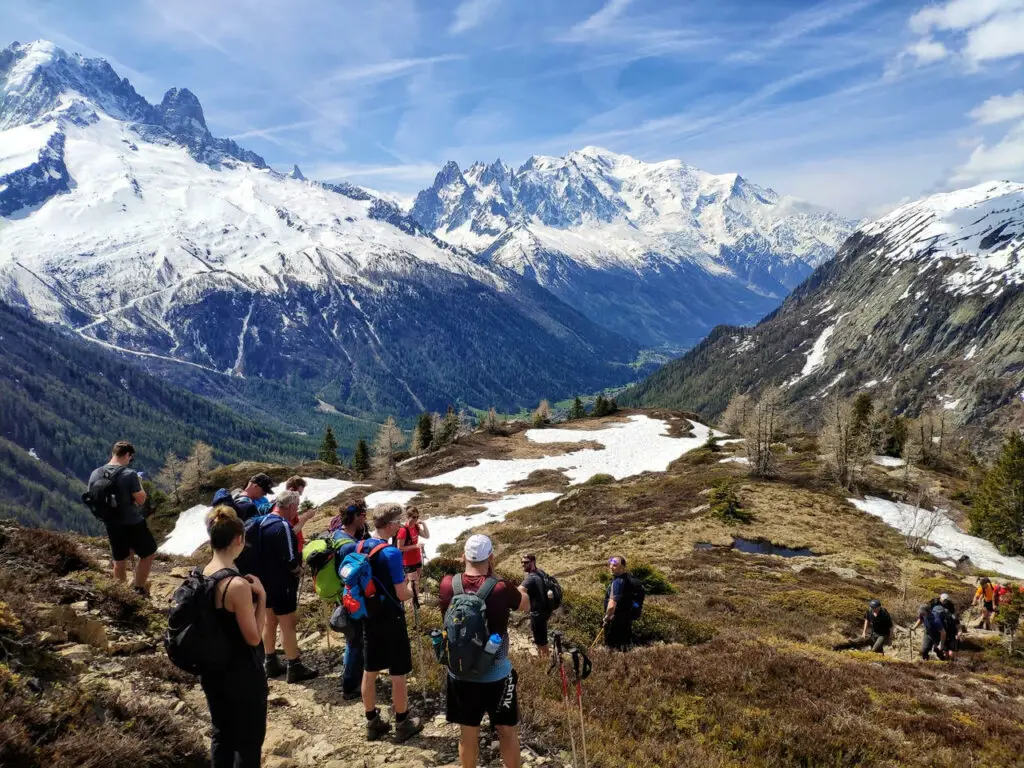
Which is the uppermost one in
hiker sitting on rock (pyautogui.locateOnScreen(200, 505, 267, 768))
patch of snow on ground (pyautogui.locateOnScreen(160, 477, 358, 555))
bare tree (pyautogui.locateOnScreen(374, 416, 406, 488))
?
hiker sitting on rock (pyautogui.locateOnScreen(200, 505, 267, 768))

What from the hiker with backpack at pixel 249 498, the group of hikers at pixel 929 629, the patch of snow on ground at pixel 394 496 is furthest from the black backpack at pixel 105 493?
the patch of snow on ground at pixel 394 496

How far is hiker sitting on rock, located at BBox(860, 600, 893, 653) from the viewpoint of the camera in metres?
19.5

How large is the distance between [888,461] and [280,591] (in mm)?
78624

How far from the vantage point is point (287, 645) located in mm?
10312

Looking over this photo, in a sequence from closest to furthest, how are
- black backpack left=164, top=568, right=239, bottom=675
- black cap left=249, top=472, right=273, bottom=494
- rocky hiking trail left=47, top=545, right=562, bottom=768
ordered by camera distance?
black backpack left=164, top=568, right=239, bottom=675
rocky hiking trail left=47, top=545, right=562, bottom=768
black cap left=249, top=472, right=273, bottom=494

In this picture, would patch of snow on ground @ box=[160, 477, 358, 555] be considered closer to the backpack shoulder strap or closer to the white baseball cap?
the white baseball cap

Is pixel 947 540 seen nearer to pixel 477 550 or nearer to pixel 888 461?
pixel 888 461

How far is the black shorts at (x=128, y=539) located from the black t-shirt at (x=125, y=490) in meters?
0.27

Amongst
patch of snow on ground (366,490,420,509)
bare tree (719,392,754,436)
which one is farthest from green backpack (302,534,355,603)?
bare tree (719,392,754,436)

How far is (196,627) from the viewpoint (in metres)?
5.71

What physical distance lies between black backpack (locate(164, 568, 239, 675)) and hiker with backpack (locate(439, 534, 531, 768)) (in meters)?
2.50

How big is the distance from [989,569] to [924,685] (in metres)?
32.7

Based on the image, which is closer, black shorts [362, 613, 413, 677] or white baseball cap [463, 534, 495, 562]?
white baseball cap [463, 534, 495, 562]

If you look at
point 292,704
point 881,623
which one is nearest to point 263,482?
point 292,704
